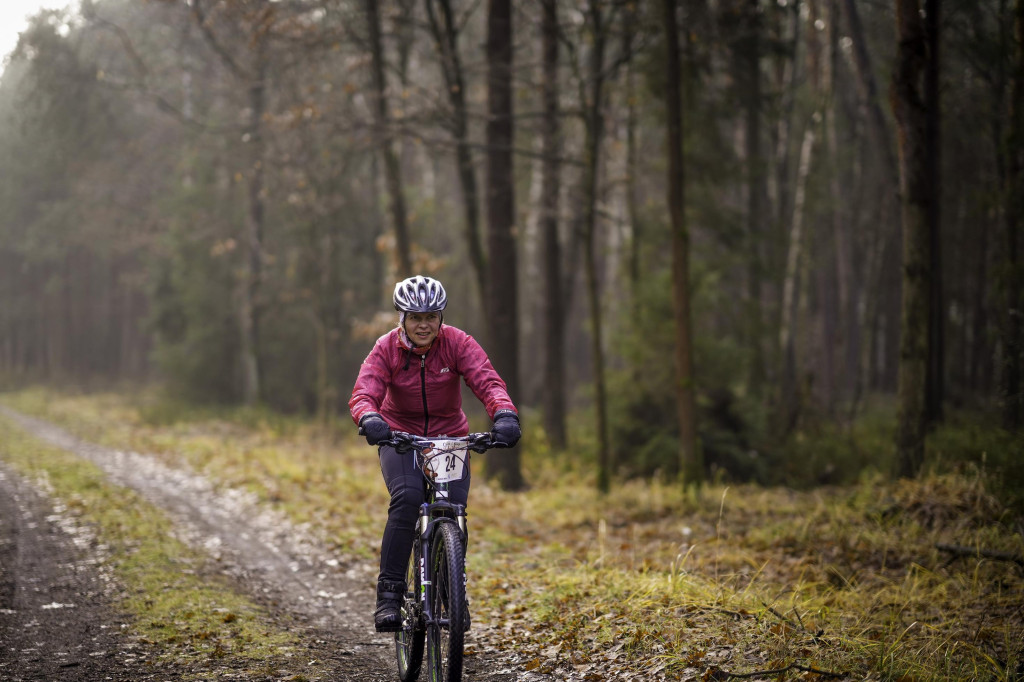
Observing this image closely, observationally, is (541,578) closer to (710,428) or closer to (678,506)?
(678,506)

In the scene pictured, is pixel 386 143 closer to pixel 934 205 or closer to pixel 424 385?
pixel 934 205

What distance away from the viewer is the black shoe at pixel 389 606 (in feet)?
17.1

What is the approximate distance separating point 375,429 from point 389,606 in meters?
1.32

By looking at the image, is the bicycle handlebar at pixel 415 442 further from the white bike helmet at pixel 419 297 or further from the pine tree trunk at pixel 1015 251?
the pine tree trunk at pixel 1015 251

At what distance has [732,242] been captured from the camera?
16.9 metres

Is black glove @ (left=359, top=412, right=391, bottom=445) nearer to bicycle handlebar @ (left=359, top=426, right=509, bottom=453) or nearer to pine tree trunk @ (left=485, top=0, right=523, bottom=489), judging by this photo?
bicycle handlebar @ (left=359, top=426, right=509, bottom=453)

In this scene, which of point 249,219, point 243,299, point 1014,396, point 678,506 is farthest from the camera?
point 243,299

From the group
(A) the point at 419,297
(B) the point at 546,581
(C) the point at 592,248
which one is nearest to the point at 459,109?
(C) the point at 592,248

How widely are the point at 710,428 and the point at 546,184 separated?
5681 mm

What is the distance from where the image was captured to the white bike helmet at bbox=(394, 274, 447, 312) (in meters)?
5.10

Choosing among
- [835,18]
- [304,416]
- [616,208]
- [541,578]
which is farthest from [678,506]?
[304,416]

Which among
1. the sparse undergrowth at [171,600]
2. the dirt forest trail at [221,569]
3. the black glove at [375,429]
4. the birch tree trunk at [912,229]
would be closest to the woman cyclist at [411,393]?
the black glove at [375,429]

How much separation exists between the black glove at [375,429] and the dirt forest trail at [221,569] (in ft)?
6.15

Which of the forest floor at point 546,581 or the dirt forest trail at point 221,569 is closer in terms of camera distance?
the forest floor at point 546,581
